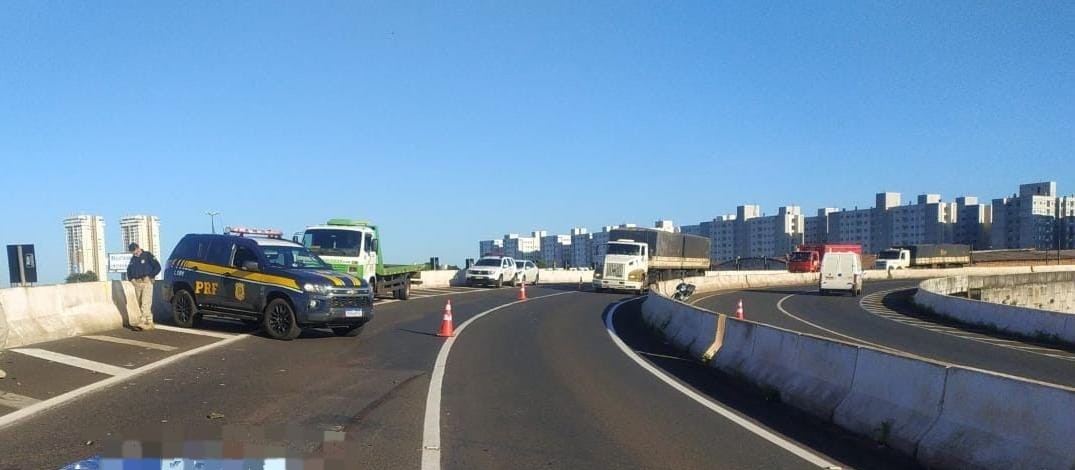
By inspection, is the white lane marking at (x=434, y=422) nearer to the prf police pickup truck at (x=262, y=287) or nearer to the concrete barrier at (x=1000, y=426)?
the prf police pickup truck at (x=262, y=287)

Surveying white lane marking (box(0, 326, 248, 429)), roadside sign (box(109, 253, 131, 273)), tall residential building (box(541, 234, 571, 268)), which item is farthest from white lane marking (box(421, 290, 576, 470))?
tall residential building (box(541, 234, 571, 268))

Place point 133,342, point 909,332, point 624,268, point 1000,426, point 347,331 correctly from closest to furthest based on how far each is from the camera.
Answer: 1. point 1000,426
2. point 133,342
3. point 347,331
4. point 909,332
5. point 624,268

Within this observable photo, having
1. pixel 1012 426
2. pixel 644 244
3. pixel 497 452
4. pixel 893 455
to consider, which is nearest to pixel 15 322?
pixel 497 452

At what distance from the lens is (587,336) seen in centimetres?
1822

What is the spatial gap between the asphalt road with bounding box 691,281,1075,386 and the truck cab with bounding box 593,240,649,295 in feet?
16.8

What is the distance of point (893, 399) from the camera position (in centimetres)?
782

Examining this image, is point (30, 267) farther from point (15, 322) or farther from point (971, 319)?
point (971, 319)

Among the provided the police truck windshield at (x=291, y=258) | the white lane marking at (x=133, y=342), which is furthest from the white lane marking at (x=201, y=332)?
the police truck windshield at (x=291, y=258)

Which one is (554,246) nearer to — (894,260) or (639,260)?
(894,260)

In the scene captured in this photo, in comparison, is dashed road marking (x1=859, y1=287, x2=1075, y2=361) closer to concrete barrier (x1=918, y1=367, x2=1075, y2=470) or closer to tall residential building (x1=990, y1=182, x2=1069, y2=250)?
concrete barrier (x1=918, y1=367, x2=1075, y2=470)

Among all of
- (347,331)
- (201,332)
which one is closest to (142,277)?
(201,332)

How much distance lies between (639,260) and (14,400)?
34456 mm

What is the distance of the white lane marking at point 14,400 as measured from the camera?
8672 mm

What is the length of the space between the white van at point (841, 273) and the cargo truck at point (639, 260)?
8.65 m
